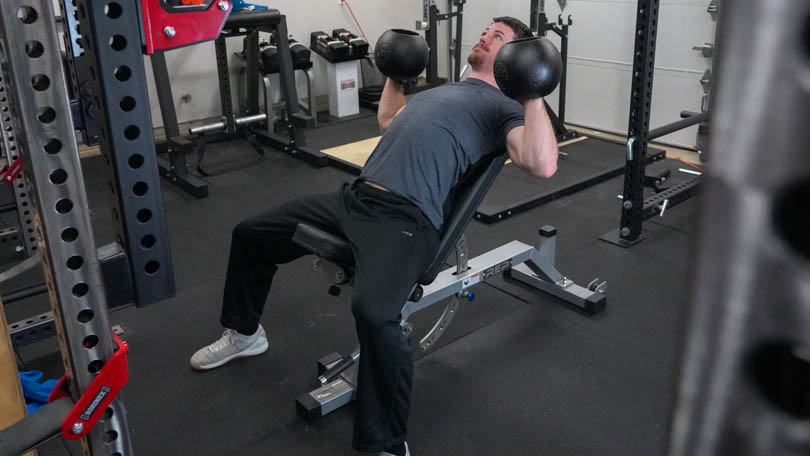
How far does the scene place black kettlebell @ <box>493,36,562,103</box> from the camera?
189 cm

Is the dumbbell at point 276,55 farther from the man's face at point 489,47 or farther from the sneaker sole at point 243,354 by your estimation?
the sneaker sole at point 243,354

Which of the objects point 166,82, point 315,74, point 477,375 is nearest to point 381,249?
point 477,375

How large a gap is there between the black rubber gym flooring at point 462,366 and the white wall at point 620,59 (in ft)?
5.58

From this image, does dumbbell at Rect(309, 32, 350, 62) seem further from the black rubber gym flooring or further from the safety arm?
the safety arm

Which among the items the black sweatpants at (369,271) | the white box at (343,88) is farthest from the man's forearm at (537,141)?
the white box at (343,88)

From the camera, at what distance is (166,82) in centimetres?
440

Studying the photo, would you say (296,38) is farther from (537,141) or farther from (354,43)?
(537,141)

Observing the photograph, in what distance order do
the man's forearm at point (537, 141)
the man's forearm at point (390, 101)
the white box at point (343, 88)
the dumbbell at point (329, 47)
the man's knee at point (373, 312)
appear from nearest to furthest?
the man's knee at point (373, 312) → the man's forearm at point (537, 141) → the man's forearm at point (390, 101) → the dumbbell at point (329, 47) → the white box at point (343, 88)

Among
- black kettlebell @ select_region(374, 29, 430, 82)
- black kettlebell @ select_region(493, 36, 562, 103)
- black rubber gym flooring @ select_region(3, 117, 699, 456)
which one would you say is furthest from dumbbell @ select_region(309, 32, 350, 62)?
black kettlebell @ select_region(493, 36, 562, 103)

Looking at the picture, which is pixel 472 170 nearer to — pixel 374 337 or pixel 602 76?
pixel 374 337

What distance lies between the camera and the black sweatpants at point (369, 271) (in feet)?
6.17

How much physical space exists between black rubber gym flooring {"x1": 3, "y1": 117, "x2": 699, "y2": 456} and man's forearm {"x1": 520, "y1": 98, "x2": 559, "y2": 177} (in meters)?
0.45

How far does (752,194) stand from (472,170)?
215 cm

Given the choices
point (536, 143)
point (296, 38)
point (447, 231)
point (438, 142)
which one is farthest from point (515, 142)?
point (296, 38)
